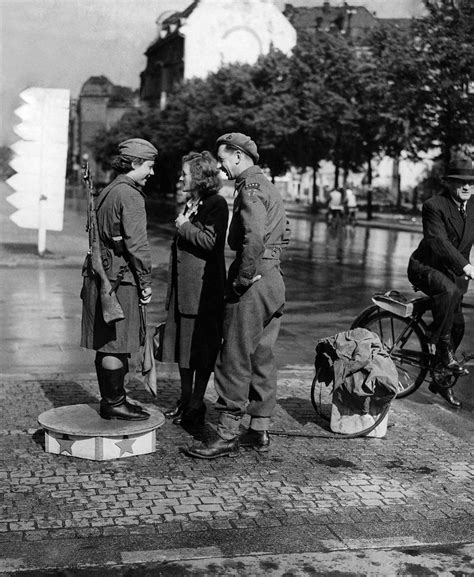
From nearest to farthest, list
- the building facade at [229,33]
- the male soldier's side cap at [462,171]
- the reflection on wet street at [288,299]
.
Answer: the male soldier's side cap at [462,171], the reflection on wet street at [288,299], the building facade at [229,33]

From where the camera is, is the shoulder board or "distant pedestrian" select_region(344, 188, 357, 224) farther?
"distant pedestrian" select_region(344, 188, 357, 224)

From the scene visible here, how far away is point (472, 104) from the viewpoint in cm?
3969

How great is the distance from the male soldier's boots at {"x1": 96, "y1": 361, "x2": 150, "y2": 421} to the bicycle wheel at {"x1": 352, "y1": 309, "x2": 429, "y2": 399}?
2361 millimetres

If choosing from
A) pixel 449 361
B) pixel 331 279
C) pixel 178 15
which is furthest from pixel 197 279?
pixel 178 15

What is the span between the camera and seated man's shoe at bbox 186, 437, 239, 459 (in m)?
6.19

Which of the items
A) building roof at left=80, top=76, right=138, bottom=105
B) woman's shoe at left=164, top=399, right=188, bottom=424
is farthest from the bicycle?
building roof at left=80, top=76, right=138, bottom=105

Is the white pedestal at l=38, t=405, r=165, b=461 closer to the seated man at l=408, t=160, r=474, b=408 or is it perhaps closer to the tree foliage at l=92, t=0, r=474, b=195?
the seated man at l=408, t=160, r=474, b=408

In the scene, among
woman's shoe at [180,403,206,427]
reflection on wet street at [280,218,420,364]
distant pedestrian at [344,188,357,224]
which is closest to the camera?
woman's shoe at [180,403,206,427]

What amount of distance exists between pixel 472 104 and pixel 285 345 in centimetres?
3111

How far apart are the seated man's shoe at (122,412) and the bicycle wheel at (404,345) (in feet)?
7.58

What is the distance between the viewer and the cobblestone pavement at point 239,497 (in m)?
4.81

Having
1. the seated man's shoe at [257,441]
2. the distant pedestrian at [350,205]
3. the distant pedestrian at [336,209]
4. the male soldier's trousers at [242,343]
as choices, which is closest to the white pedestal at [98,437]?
the male soldier's trousers at [242,343]

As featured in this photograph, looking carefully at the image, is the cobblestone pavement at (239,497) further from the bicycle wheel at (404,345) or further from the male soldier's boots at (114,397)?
the bicycle wheel at (404,345)

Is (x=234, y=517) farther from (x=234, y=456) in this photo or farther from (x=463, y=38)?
(x=463, y=38)
